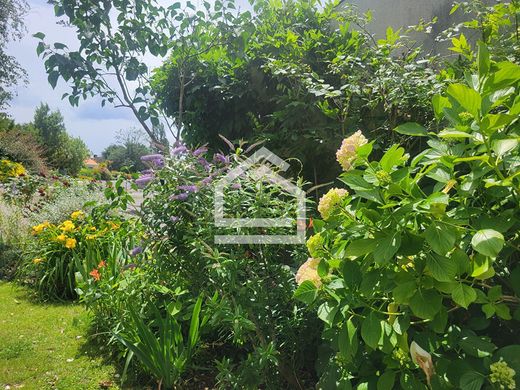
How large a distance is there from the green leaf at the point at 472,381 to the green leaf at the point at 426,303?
0.17m

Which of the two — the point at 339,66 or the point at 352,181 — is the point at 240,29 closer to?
the point at 339,66

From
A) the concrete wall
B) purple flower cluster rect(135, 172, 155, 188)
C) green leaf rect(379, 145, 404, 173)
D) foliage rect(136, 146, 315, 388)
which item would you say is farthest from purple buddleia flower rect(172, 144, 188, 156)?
the concrete wall

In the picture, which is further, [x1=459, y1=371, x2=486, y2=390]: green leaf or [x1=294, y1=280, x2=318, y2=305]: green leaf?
[x1=294, y1=280, x2=318, y2=305]: green leaf

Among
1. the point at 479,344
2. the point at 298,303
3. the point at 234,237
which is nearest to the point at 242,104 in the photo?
the point at 234,237

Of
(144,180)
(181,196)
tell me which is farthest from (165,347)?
(144,180)

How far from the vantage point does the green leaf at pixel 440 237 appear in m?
0.95

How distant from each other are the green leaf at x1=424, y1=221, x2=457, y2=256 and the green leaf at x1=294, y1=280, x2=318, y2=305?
1.58 ft

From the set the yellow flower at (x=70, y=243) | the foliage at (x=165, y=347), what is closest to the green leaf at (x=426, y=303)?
the foliage at (x=165, y=347)

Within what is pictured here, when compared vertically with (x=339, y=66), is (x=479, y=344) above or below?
below

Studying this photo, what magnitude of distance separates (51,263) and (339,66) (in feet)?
11.2

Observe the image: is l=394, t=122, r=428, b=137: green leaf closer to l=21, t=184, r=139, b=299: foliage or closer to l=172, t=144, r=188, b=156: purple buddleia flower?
l=172, t=144, r=188, b=156: purple buddleia flower

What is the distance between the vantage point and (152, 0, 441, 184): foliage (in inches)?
101

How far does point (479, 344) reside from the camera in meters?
1.09

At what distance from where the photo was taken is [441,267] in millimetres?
983
